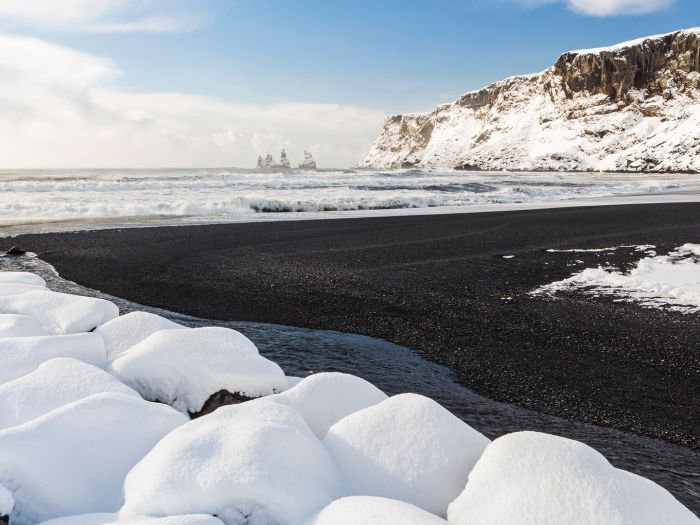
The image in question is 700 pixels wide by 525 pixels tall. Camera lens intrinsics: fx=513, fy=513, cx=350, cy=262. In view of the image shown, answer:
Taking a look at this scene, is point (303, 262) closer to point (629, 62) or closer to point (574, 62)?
point (629, 62)

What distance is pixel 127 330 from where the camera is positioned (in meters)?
3.96

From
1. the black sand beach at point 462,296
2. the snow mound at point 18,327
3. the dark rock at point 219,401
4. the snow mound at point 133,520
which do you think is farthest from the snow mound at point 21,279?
the snow mound at point 133,520

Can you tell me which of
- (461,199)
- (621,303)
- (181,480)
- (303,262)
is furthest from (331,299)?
(461,199)

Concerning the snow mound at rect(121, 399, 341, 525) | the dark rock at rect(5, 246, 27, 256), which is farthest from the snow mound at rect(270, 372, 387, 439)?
the dark rock at rect(5, 246, 27, 256)

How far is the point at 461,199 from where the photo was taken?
81.4ft

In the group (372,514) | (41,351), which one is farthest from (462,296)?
(372,514)

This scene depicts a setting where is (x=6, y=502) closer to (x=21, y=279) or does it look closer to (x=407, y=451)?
(x=407, y=451)

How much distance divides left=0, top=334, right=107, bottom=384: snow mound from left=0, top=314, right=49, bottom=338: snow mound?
387mm

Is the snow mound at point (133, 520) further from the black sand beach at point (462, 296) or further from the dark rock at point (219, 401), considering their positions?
the black sand beach at point (462, 296)

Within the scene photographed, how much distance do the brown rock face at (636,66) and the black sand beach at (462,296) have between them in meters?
113

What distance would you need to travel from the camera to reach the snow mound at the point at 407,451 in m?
2.11

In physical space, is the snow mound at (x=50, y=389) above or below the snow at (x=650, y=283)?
above

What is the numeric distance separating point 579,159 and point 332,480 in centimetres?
11376

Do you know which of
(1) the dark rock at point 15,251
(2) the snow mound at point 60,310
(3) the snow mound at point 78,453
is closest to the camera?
(3) the snow mound at point 78,453
